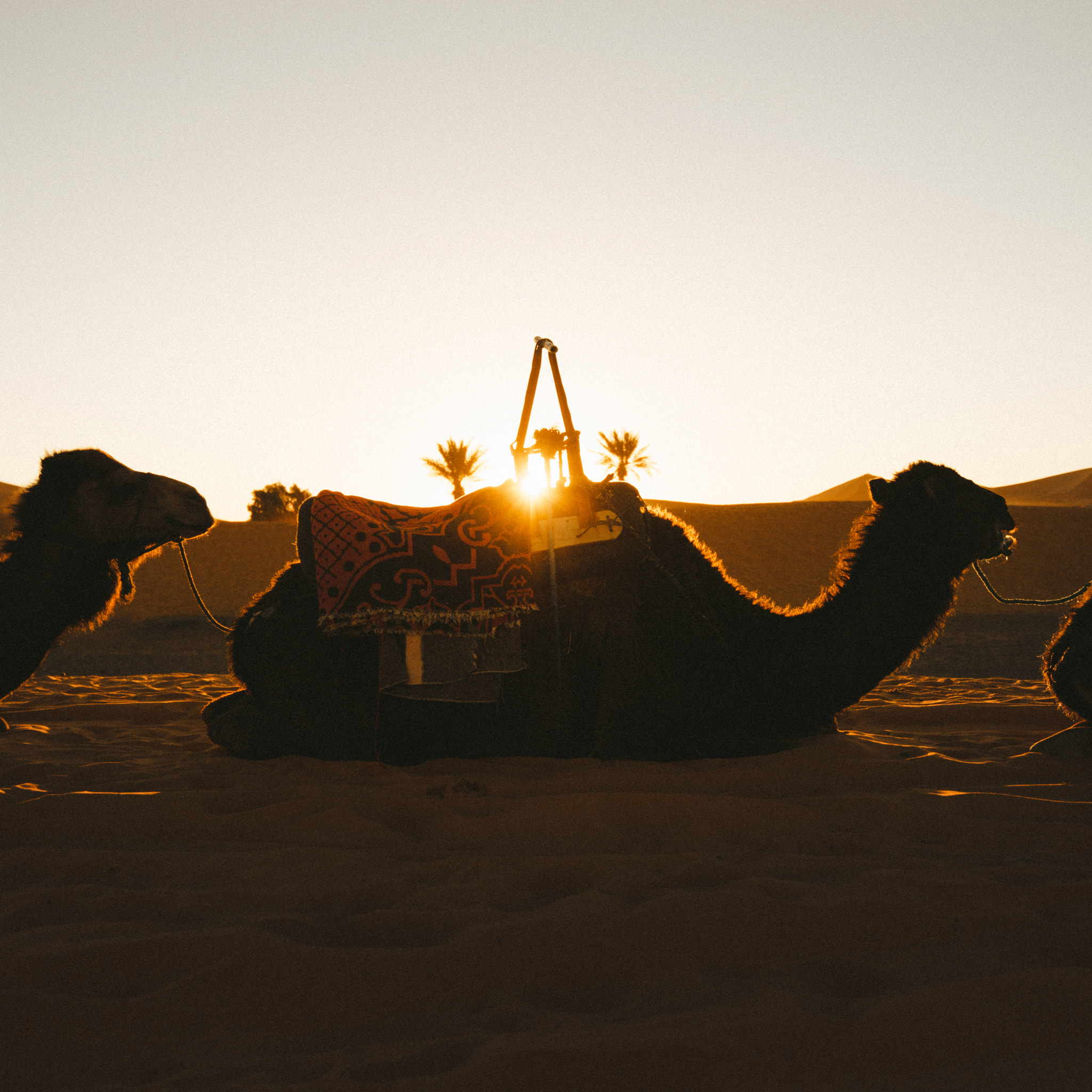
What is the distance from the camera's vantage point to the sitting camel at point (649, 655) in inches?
144

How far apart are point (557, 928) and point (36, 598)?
3644 mm

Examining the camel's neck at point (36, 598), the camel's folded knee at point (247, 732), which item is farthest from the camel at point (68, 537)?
the camel's folded knee at point (247, 732)

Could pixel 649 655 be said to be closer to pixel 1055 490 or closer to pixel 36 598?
pixel 36 598

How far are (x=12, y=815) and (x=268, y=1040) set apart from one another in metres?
1.96

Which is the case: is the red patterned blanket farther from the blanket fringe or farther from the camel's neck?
the camel's neck

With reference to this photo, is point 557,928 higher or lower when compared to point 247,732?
lower

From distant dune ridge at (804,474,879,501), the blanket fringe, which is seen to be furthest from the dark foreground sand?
distant dune ridge at (804,474,879,501)

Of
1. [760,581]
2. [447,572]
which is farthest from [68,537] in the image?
[760,581]

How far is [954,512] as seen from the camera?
3.62 metres

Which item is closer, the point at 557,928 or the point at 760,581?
the point at 557,928

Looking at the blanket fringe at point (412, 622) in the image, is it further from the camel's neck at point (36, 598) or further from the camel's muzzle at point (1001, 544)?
the camel's muzzle at point (1001, 544)

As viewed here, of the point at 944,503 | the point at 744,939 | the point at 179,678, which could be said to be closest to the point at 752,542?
the point at 179,678

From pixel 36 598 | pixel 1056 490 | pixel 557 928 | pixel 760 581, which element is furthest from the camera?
pixel 1056 490

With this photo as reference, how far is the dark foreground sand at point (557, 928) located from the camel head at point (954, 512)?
0.95 m
